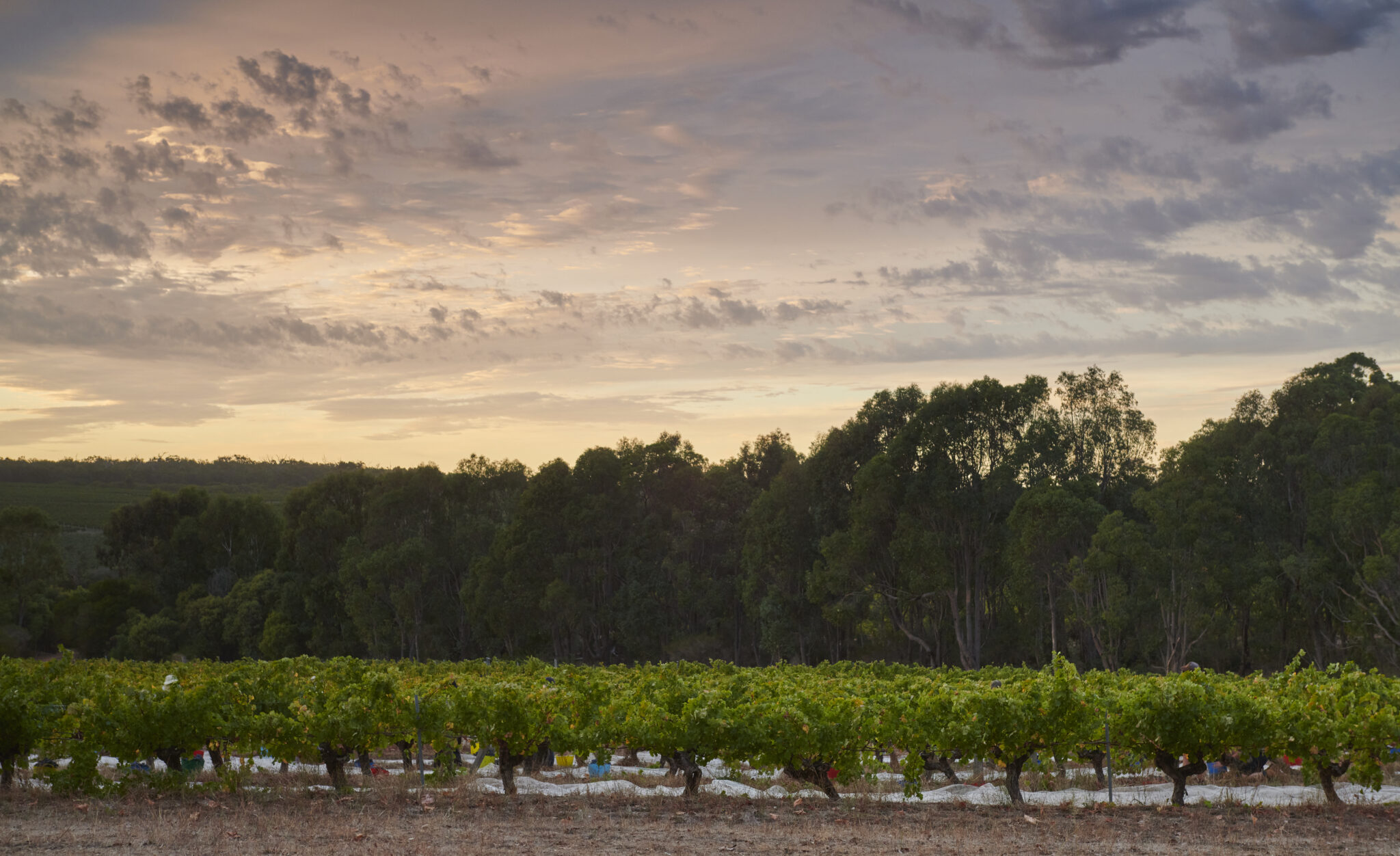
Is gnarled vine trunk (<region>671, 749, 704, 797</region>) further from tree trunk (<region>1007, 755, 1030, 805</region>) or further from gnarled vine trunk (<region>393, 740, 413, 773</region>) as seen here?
gnarled vine trunk (<region>393, 740, 413, 773</region>)

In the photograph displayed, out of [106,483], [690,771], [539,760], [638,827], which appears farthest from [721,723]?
[106,483]


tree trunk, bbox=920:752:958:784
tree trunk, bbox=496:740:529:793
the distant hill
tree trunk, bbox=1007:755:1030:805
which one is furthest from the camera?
the distant hill

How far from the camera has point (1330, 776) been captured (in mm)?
11922

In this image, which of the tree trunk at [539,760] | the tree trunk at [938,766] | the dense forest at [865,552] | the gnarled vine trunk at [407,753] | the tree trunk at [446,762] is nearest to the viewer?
the tree trunk at [446,762]

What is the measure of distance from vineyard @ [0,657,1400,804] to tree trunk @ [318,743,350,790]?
0.02 meters

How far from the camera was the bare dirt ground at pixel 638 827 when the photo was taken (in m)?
9.43

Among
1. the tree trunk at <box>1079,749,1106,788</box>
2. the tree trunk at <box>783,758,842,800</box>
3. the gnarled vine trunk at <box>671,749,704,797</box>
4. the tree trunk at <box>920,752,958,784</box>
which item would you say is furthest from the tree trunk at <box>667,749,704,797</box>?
the tree trunk at <box>1079,749,1106,788</box>

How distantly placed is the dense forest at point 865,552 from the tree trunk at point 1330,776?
813 inches

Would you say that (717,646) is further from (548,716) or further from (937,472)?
(548,716)

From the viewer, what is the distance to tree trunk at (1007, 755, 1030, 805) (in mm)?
12008

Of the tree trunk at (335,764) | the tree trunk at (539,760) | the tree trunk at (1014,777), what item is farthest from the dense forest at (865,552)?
the tree trunk at (335,764)

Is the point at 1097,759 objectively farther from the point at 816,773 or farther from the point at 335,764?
the point at 335,764

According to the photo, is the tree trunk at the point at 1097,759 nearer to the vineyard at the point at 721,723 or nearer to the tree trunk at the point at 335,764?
the vineyard at the point at 721,723

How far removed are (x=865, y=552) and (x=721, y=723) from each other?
27054 millimetres
